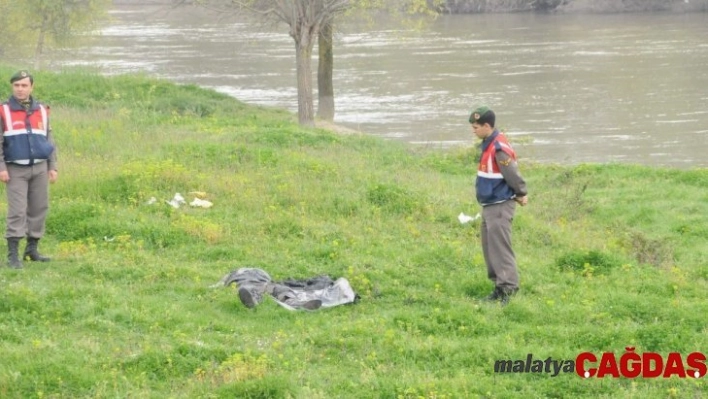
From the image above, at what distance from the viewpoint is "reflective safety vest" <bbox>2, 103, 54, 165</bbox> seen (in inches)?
401

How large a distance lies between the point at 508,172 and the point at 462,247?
84.5 inches

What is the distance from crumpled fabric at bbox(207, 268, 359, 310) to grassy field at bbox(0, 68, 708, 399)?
0.18m

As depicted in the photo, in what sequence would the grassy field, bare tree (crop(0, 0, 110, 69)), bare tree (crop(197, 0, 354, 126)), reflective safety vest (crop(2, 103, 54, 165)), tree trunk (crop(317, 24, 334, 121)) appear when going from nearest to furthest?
the grassy field
reflective safety vest (crop(2, 103, 54, 165))
bare tree (crop(197, 0, 354, 126))
tree trunk (crop(317, 24, 334, 121))
bare tree (crop(0, 0, 110, 69))

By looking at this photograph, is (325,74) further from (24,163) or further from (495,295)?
(495,295)

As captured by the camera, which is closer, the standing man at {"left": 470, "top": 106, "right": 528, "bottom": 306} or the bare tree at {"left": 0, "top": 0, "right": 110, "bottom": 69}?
the standing man at {"left": 470, "top": 106, "right": 528, "bottom": 306}

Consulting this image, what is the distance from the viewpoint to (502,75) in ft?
129

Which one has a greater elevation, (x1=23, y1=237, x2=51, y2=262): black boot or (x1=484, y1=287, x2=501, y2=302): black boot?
(x1=23, y1=237, x2=51, y2=262): black boot

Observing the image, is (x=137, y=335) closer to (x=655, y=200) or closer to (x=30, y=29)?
(x=655, y=200)

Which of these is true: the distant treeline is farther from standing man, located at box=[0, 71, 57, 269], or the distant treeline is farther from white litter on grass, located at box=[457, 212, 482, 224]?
standing man, located at box=[0, 71, 57, 269]

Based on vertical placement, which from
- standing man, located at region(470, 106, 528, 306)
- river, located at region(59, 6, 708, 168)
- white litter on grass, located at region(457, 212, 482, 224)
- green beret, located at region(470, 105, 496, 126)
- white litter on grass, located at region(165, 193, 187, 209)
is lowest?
river, located at region(59, 6, 708, 168)

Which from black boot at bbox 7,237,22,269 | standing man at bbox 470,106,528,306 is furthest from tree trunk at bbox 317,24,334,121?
standing man at bbox 470,106,528,306

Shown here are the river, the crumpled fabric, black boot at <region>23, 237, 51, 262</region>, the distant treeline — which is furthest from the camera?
the distant treeline

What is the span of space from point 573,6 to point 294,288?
63.3m

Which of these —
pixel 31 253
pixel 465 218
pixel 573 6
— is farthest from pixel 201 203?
pixel 573 6
